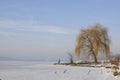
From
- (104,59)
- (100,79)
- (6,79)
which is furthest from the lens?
(104,59)

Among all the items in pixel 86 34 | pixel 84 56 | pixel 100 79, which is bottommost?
pixel 100 79

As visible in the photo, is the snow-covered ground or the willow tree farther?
the willow tree

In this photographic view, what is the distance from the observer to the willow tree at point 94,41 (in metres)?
41.8

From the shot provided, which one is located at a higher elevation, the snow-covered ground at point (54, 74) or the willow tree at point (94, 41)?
the willow tree at point (94, 41)

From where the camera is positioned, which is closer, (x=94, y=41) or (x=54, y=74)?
(x=54, y=74)

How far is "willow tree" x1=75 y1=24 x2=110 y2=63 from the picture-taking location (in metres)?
41.8

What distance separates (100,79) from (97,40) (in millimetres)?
26340

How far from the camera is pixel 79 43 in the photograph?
41.5m

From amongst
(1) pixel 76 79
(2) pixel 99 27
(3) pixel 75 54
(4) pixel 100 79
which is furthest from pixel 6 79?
(2) pixel 99 27

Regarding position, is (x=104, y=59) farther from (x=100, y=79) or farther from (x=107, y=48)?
(x=100, y=79)

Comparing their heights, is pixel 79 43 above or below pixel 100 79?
above

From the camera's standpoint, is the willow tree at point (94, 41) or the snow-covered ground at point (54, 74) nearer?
the snow-covered ground at point (54, 74)

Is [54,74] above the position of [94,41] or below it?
below

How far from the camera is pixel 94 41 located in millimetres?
42094
